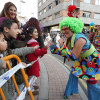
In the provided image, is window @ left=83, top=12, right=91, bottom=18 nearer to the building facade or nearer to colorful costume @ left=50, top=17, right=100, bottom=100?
the building facade

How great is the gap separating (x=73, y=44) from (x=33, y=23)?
1.01 meters

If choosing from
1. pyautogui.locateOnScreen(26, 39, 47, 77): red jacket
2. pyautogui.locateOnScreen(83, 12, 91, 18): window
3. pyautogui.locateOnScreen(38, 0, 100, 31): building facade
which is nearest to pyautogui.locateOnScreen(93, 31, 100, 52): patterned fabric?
pyautogui.locateOnScreen(26, 39, 47, 77): red jacket

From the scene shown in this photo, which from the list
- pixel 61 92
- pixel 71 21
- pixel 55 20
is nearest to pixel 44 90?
pixel 61 92

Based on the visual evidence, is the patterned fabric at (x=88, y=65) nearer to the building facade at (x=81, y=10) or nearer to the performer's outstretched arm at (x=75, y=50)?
the performer's outstretched arm at (x=75, y=50)

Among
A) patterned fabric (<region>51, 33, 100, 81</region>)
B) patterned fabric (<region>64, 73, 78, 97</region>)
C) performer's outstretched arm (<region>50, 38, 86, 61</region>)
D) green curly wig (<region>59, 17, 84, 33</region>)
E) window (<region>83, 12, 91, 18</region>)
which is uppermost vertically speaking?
window (<region>83, 12, 91, 18</region>)

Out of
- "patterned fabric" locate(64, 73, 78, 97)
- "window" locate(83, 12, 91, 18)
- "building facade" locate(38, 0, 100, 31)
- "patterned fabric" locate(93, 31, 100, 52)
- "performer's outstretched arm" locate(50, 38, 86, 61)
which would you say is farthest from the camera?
"window" locate(83, 12, 91, 18)

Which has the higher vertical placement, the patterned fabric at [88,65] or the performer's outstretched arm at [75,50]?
the performer's outstretched arm at [75,50]

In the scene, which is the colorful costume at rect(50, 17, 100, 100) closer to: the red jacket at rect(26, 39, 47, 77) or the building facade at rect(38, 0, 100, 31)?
the red jacket at rect(26, 39, 47, 77)

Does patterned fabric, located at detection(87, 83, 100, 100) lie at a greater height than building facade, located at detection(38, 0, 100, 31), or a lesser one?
lesser

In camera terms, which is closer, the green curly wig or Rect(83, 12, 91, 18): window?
the green curly wig

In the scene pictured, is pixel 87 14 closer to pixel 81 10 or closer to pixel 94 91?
pixel 81 10

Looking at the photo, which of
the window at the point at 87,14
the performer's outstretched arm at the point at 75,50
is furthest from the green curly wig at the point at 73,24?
the window at the point at 87,14

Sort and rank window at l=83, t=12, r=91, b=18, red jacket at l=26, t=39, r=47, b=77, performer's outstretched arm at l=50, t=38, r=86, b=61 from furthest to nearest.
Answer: window at l=83, t=12, r=91, b=18
red jacket at l=26, t=39, r=47, b=77
performer's outstretched arm at l=50, t=38, r=86, b=61

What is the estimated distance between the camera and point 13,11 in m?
2.17
